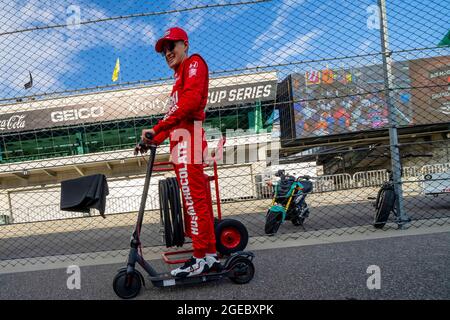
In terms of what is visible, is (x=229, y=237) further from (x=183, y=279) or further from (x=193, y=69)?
(x=193, y=69)

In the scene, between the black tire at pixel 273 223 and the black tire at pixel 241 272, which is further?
the black tire at pixel 273 223

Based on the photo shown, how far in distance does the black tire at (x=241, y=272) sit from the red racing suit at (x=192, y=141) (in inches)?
8.8

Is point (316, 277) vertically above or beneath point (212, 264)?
beneath

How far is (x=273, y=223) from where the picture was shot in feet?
15.0

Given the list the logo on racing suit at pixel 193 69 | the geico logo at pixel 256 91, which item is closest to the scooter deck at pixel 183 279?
the logo on racing suit at pixel 193 69

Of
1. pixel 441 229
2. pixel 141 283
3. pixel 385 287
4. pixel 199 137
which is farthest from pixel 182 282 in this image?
pixel 441 229

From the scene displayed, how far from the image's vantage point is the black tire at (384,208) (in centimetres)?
366

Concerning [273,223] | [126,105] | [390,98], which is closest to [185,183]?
[273,223]

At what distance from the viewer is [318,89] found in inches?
199

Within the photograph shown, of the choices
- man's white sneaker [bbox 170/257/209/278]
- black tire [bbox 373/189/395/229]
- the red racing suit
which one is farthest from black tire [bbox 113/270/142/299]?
black tire [bbox 373/189/395/229]

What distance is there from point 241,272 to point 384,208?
253 centimetres

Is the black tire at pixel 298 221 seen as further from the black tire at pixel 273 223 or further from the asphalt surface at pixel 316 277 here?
the asphalt surface at pixel 316 277

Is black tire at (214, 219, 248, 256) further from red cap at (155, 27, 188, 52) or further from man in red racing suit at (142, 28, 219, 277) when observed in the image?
red cap at (155, 27, 188, 52)

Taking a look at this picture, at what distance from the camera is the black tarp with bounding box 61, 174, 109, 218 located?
2279 millimetres
